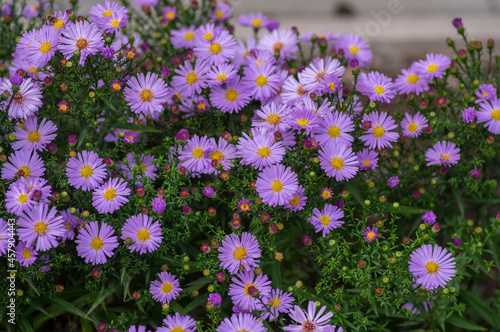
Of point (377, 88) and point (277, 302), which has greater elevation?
point (377, 88)

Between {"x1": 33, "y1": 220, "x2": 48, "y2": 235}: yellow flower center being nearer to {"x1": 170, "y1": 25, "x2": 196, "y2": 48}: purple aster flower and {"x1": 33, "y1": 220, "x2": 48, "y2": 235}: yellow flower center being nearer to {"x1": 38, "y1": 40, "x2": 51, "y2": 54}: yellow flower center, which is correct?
{"x1": 38, "y1": 40, "x2": 51, "y2": 54}: yellow flower center

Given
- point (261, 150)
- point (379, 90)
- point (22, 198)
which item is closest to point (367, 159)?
point (379, 90)

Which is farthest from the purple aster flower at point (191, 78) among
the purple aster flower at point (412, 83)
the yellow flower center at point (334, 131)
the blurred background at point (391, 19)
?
the blurred background at point (391, 19)

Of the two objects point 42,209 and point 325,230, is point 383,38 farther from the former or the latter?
point 42,209

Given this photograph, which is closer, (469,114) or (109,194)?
(109,194)

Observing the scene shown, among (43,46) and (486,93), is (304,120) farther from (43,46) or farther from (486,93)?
(43,46)

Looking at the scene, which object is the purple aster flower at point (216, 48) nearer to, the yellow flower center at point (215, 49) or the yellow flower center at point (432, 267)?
the yellow flower center at point (215, 49)
